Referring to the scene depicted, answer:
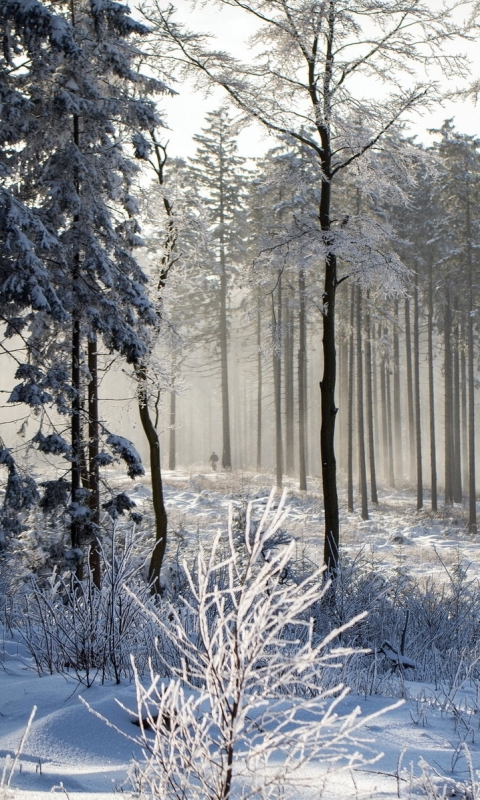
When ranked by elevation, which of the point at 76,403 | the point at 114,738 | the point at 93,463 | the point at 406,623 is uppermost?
the point at 76,403

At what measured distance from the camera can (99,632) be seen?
4.99 m

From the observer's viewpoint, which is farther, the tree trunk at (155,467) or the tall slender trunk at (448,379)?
the tall slender trunk at (448,379)

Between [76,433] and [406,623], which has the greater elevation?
[76,433]

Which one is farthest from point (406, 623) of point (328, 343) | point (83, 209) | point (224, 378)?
point (224, 378)

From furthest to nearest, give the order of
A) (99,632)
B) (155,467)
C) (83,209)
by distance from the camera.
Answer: (155,467) < (83,209) < (99,632)

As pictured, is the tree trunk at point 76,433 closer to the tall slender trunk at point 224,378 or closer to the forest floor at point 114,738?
the forest floor at point 114,738

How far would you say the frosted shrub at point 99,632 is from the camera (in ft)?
15.8

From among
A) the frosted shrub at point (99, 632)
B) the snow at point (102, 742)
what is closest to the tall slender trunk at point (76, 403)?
the frosted shrub at point (99, 632)

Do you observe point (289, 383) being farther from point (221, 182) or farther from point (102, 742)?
point (102, 742)

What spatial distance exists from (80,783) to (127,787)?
21 cm

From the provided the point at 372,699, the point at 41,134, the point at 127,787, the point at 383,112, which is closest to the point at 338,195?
the point at 383,112

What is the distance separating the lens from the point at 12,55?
9969mm

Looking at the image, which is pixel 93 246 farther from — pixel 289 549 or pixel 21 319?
pixel 289 549

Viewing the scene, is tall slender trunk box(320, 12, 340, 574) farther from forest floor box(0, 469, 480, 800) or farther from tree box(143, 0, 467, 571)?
forest floor box(0, 469, 480, 800)
